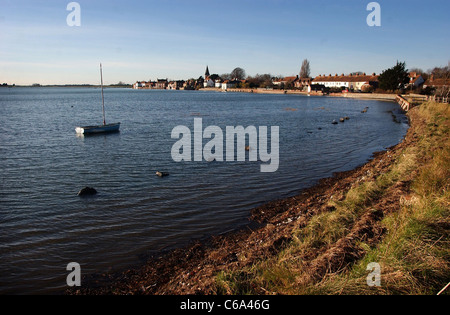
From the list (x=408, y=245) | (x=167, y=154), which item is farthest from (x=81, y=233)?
(x=167, y=154)

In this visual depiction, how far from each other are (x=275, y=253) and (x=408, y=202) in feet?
13.3

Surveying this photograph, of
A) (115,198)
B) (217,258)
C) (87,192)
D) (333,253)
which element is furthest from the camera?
(87,192)

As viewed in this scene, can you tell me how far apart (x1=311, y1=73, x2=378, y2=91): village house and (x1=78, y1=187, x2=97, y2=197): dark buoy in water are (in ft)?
465

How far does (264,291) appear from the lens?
553 cm

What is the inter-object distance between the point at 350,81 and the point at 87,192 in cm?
16103

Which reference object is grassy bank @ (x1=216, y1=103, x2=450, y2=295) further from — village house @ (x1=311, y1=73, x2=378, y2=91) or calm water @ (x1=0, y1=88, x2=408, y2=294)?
village house @ (x1=311, y1=73, x2=378, y2=91)

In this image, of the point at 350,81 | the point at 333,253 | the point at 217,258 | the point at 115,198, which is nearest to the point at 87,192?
the point at 115,198

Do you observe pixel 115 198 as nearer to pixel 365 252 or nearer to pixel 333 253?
pixel 333 253

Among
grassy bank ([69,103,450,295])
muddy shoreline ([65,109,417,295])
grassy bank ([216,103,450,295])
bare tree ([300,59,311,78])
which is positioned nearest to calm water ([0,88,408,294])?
muddy shoreline ([65,109,417,295])

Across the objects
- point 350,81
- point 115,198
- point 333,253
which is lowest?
point 115,198

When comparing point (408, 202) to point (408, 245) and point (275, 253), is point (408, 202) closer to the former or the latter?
point (408, 245)

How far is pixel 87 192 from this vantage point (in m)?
14.1

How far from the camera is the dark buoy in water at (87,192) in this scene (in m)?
13.9

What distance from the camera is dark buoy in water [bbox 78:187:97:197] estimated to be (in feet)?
45.8
